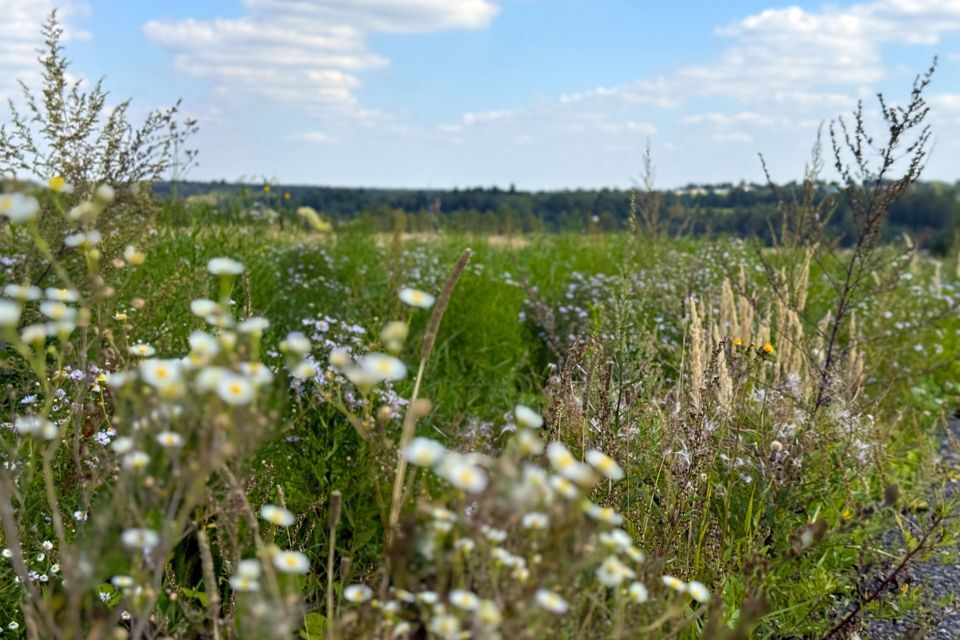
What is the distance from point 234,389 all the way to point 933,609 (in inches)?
127

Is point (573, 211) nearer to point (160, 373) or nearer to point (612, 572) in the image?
point (612, 572)

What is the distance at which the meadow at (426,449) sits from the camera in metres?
1.58

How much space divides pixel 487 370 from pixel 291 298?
1.68 m

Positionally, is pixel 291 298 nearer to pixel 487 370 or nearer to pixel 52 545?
pixel 487 370

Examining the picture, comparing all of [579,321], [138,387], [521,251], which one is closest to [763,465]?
[138,387]

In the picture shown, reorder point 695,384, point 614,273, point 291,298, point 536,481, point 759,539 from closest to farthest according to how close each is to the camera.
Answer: point 536,481
point 759,539
point 695,384
point 291,298
point 614,273

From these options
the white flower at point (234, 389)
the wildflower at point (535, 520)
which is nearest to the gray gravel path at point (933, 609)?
the wildflower at point (535, 520)

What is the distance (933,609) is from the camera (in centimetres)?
357

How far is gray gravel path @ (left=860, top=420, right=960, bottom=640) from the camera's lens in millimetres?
3311

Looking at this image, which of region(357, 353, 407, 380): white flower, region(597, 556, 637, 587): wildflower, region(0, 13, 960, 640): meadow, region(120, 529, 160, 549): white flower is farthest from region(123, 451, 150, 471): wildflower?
region(597, 556, 637, 587): wildflower

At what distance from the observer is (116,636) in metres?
1.56

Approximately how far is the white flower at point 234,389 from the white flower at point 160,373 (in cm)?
9

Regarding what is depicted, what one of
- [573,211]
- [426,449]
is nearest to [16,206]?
[426,449]

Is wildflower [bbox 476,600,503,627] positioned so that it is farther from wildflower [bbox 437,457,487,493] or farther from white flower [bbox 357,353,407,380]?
white flower [bbox 357,353,407,380]
